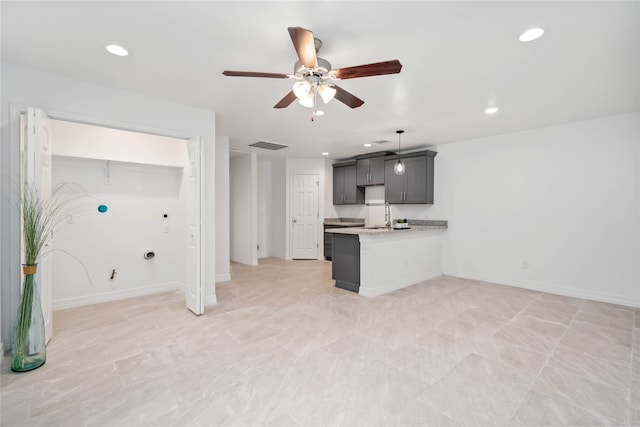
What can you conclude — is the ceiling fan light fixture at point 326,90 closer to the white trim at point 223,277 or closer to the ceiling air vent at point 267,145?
the ceiling air vent at point 267,145

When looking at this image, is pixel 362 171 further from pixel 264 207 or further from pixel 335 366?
pixel 335 366

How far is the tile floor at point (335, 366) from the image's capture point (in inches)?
75.2

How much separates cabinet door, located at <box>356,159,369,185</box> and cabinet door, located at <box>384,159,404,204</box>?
55 cm

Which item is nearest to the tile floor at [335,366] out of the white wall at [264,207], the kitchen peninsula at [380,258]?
the kitchen peninsula at [380,258]

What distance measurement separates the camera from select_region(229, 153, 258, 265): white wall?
269 inches

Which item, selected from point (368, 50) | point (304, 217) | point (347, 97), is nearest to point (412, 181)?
point (304, 217)

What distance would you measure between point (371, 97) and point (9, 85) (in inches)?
135

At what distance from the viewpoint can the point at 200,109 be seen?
12.5ft

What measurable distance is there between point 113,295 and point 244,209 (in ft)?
10.7

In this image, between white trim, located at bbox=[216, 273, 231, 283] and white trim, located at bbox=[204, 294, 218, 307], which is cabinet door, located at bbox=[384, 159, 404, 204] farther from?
white trim, located at bbox=[204, 294, 218, 307]

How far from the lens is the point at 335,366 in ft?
8.06

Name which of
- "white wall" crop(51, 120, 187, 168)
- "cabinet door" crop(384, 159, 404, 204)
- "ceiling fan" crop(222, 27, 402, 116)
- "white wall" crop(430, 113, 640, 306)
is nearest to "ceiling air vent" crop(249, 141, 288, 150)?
"white wall" crop(51, 120, 187, 168)

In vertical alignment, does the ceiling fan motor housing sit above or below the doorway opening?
above

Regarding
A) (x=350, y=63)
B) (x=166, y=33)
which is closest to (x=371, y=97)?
(x=350, y=63)
